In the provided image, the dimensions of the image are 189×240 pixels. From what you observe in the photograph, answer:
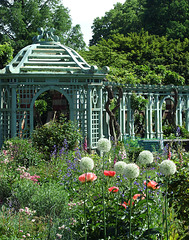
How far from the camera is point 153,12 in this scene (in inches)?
1222

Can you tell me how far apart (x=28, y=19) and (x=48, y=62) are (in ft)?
56.2

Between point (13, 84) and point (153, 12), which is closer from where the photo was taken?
point (13, 84)

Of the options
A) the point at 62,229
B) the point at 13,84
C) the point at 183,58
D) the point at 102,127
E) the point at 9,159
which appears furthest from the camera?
the point at 183,58

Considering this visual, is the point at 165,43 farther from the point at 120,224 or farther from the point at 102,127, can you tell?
the point at 120,224

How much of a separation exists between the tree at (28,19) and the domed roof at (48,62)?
1363cm

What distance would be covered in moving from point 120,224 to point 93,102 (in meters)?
8.51

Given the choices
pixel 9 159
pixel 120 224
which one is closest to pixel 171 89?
pixel 9 159

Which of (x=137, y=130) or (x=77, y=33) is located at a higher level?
(x=77, y=33)

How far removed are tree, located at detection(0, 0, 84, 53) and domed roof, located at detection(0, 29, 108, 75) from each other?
13.6 m

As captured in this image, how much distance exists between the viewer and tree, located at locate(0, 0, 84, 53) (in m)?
26.5

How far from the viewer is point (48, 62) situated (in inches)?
465

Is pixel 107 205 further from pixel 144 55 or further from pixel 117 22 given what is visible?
pixel 117 22

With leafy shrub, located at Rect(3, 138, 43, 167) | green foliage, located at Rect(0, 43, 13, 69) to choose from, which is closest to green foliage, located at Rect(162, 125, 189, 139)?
leafy shrub, located at Rect(3, 138, 43, 167)

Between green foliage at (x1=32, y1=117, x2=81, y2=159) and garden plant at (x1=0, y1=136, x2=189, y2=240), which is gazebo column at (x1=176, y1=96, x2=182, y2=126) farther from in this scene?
garden plant at (x1=0, y1=136, x2=189, y2=240)
